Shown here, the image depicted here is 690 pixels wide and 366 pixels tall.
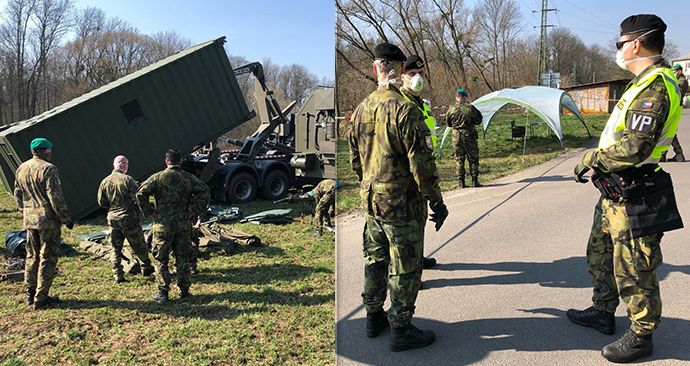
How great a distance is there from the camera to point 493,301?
12.1 feet

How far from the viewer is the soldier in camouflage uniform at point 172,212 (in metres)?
5.13

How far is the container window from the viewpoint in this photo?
9078 mm

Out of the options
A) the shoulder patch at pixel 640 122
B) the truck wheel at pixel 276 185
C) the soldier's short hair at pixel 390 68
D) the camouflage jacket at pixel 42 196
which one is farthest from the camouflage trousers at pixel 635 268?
the truck wheel at pixel 276 185

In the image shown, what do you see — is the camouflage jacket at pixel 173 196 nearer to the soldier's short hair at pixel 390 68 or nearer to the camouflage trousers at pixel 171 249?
the camouflage trousers at pixel 171 249

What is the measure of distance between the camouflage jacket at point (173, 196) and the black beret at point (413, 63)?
2.90m

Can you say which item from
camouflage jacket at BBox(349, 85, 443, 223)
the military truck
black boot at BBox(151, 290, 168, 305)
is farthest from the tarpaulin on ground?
camouflage jacket at BBox(349, 85, 443, 223)

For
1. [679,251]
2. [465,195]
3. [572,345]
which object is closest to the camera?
[572,345]

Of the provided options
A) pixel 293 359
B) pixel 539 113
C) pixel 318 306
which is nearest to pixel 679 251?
pixel 318 306

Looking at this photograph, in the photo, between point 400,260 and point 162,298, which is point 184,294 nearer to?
point 162,298

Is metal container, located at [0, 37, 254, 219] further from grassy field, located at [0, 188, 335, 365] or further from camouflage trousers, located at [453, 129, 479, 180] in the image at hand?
camouflage trousers, located at [453, 129, 479, 180]

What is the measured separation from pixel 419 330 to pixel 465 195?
5.60m

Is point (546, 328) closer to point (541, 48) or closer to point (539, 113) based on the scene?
point (541, 48)

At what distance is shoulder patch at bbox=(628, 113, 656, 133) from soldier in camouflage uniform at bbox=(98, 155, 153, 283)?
503 cm

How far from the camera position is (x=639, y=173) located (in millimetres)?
2770
